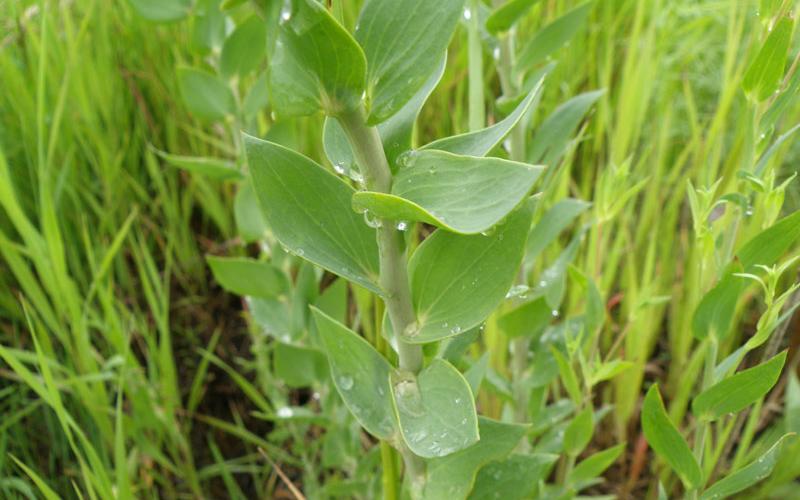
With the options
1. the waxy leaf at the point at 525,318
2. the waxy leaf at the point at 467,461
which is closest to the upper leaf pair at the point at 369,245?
the waxy leaf at the point at 467,461

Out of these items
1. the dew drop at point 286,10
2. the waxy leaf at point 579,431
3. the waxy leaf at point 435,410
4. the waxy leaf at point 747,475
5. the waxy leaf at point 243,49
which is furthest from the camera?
the waxy leaf at point 243,49

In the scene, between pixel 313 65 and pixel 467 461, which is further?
pixel 467 461

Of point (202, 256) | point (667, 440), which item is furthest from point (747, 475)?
point (202, 256)

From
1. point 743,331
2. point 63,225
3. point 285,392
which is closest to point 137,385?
point 285,392

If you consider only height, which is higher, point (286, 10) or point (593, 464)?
point (286, 10)

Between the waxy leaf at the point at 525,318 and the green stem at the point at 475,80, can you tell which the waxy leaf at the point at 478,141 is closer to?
the green stem at the point at 475,80

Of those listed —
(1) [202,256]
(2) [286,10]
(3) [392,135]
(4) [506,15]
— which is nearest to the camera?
(2) [286,10]

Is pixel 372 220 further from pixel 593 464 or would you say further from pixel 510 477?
pixel 593 464
